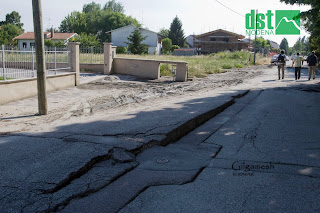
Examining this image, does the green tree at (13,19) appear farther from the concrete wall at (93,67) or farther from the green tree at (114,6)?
the concrete wall at (93,67)

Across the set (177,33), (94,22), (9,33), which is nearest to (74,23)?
(94,22)

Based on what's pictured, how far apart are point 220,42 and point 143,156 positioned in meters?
82.3

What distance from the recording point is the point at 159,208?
3.51m

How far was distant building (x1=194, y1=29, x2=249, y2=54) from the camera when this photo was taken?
278 feet

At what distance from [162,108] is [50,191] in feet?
19.9

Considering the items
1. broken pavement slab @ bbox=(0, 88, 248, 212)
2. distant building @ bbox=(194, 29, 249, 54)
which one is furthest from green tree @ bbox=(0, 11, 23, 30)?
broken pavement slab @ bbox=(0, 88, 248, 212)

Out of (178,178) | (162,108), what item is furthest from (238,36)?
(178,178)

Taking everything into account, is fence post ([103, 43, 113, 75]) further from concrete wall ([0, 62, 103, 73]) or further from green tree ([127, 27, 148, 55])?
green tree ([127, 27, 148, 55])

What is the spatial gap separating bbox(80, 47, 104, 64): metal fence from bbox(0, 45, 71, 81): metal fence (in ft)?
20.3

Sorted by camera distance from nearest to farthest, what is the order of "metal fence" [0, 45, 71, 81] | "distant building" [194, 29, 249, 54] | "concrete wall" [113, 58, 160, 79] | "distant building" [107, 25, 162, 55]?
"metal fence" [0, 45, 71, 81] → "concrete wall" [113, 58, 160, 79] → "distant building" [107, 25, 162, 55] → "distant building" [194, 29, 249, 54]

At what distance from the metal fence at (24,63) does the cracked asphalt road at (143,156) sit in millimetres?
2428

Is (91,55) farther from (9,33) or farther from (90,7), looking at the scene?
(90,7)

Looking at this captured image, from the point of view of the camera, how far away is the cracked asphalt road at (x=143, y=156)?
12.2ft

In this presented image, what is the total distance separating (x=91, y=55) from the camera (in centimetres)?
2259
